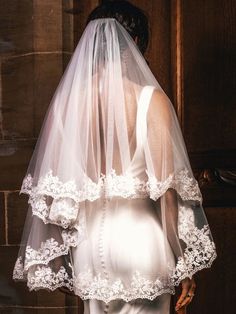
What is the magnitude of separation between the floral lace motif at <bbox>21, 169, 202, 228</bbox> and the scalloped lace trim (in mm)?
101

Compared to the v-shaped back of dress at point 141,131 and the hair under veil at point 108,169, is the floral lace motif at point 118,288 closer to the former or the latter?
the hair under veil at point 108,169

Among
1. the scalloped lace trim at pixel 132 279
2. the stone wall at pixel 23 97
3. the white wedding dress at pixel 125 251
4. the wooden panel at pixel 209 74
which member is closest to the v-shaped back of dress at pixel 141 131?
the white wedding dress at pixel 125 251

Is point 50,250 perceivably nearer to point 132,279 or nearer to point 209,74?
point 132,279

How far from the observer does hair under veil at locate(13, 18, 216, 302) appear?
3055 mm

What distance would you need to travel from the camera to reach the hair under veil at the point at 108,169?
10.0 feet

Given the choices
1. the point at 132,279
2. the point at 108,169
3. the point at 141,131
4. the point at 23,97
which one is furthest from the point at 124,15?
the point at 23,97

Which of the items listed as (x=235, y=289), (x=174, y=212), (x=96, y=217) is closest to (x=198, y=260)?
(x=174, y=212)

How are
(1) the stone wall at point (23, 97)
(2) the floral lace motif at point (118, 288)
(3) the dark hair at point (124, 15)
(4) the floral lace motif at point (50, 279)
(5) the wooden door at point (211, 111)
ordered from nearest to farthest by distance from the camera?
(2) the floral lace motif at point (118, 288) → (4) the floral lace motif at point (50, 279) → (3) the dark hair at point (124, 15) → (5) the wooden door at point (211, 111) → (1) the stone wall at point (23, 97)

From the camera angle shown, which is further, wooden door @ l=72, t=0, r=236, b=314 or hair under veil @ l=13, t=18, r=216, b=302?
wooden door @ l=72, t=0, r=236, b=314

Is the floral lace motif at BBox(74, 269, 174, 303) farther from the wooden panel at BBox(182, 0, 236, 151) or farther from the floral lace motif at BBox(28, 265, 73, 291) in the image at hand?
the wooden panel at BBox(182, 0, 236, 151)

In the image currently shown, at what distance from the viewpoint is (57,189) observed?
3.10 metres

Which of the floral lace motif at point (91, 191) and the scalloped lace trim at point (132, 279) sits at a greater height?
the floral lace motif at point (91, 191)

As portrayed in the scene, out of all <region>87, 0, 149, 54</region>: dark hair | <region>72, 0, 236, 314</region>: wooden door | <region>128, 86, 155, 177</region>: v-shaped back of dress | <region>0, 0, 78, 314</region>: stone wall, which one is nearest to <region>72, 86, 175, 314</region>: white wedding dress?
<region>128, 86, 155, 177</region>: v-shaped back of dress

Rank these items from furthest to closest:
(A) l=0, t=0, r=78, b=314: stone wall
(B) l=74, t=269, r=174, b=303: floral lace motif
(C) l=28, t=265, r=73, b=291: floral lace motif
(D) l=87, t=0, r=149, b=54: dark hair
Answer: (A) l=0, t=0, r=78, b=314: stone wall
(D) l=87, t=0, r=149, b=54: dark hair
(C) l=28, t=265, r=73, b=291: floral lace motif
(B) l=74, t=269, r=174, b=303: floral lace motif
